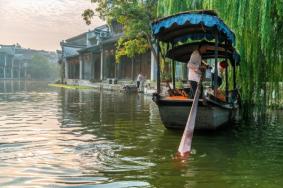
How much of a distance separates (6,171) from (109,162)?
169 cm

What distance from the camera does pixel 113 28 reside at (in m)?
A: 47.4

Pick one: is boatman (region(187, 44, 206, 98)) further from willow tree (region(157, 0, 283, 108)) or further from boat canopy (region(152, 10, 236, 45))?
willow tree (region(157, 0, 283, 108))

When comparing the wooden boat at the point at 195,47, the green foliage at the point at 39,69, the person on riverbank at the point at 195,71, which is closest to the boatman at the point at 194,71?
the person on riverbank at the point at 195,71

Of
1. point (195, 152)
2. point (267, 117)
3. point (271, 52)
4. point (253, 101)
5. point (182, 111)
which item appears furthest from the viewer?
point (267, 117)

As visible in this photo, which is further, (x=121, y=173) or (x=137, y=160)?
(x=137, y=160)

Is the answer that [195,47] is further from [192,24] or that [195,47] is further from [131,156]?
[131,156]

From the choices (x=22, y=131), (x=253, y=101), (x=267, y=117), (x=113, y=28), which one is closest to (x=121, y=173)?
(x=22, y=131)

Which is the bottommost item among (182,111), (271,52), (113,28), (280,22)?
(182,111)

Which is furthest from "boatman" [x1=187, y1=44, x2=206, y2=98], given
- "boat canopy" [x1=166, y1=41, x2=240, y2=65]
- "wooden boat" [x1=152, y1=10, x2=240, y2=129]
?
"boat canopy" [x1=166, y1=41, x2=240, y2=65]

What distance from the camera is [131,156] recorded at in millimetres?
7277

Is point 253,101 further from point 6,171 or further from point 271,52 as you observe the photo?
point 6,171

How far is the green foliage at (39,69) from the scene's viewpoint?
9650cm

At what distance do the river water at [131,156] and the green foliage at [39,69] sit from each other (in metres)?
87.8

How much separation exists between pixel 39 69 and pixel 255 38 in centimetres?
9100
